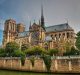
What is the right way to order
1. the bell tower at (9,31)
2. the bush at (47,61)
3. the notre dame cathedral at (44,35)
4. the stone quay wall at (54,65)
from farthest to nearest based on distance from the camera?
the bell tower at (9,31) < the notre dame cathedral at (44,35) < the bush at (47,61) < the stone quay wall at (54,65)

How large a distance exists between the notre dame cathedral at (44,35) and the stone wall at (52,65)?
71.2 feet

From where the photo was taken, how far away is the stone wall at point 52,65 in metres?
42.9

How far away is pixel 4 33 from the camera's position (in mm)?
105438

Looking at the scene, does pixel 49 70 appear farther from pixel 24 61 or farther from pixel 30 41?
pixel 30 41

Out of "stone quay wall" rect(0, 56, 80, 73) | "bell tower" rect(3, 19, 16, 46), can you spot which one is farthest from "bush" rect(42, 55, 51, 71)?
"bell tower" rect(3, 19, 16, 46)

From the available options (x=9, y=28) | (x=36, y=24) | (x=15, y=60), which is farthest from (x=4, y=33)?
(x=15, y=60)

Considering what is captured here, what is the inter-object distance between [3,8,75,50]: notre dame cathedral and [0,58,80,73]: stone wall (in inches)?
855

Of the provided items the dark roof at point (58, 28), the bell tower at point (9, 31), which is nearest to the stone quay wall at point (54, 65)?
the dark roof at point (58, 28)

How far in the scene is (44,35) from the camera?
90.4m

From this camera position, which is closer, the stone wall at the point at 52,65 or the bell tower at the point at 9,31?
the stone wall at the point at 52,65

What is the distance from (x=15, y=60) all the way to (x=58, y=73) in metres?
15.4

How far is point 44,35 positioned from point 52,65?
45059mm

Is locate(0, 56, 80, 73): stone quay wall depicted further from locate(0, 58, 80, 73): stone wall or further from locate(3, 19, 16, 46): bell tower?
locate(3, 19, 16, 46): bell tower

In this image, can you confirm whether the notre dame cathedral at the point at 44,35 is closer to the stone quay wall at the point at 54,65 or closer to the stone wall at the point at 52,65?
the stone wall at the point at 52,65
